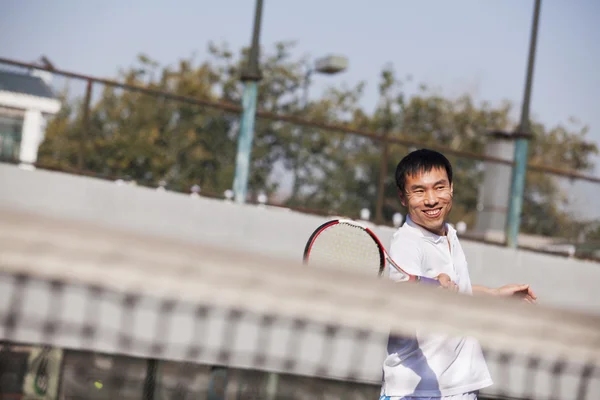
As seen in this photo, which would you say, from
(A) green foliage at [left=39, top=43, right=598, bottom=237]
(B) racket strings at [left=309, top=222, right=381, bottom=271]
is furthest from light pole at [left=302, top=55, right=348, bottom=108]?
(B) racket strings at [left=309, top=222, right=381, bottom=271]

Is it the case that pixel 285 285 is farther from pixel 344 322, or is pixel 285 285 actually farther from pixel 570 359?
pixel 570 359

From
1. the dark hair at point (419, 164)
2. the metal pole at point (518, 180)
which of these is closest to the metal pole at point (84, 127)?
the metal pole at point (518, 180)

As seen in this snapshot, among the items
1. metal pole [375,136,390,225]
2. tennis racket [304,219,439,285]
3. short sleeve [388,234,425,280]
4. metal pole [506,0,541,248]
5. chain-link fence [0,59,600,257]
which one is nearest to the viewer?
short sleeve [388,234,425,280]

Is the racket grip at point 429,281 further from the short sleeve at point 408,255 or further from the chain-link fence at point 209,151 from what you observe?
the chain-link fence at point 209,151

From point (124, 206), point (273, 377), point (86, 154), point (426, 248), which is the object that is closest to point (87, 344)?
point (124, 206)

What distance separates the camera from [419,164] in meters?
3.40

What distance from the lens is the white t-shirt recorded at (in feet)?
10.5

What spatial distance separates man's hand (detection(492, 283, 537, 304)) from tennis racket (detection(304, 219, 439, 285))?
450mm

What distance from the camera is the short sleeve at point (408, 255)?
3.26 metres

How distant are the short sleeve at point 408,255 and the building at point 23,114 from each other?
18.3 feet

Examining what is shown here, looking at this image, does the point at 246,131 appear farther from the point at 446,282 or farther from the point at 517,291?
the point at 446,282

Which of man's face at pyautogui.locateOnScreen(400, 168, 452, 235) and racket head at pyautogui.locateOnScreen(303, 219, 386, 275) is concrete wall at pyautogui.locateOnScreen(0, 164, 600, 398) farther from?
man's face at pyautogui.locateOnScreen(400, 168, 452, 235)

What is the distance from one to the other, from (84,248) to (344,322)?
86cm

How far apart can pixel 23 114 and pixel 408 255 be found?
5.86 metres
